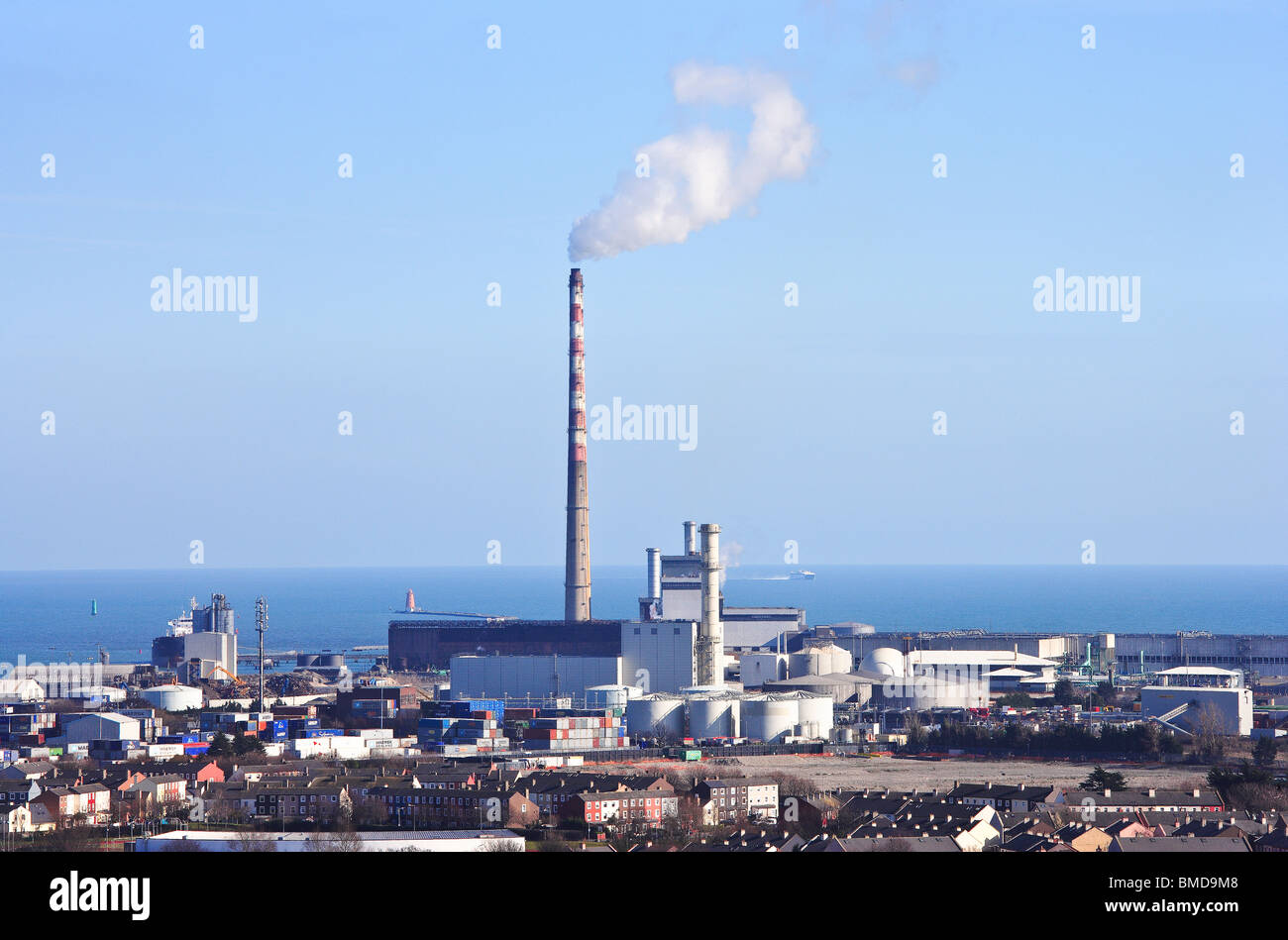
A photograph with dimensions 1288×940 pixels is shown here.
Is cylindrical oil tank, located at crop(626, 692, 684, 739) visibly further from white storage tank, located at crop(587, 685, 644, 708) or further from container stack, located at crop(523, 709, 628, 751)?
white storage tank, located at crop(587, 685, 644, 708)

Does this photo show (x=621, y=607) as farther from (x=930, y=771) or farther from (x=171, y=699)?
(x=930, y=771)

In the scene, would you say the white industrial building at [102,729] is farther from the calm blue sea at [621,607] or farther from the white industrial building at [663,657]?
the calm blue sea at [621,607]

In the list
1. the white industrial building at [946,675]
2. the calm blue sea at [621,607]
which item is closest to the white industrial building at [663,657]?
the white industrial building at [946,675]

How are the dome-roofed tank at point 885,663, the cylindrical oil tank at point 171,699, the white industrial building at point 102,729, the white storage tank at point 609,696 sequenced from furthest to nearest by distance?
the dome-roofed tank at point 885,663 → the cylindrical oil tank at point 171,699 → the white storage tank at point 609,696 → the white industrial building at point 102,729

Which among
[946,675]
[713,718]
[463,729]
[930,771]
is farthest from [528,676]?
[930,771]

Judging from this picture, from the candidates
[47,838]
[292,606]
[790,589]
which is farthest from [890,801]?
[790,589]
